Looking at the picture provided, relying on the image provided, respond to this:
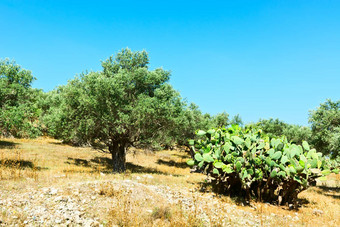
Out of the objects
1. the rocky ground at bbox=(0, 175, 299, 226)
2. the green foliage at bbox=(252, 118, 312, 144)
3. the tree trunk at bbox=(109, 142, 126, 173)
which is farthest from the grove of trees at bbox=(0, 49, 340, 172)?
the green foliage at bbox=(252, 118, 312, 144)

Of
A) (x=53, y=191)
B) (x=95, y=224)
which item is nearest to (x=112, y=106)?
(x=53, y=191)

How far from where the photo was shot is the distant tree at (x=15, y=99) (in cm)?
1491

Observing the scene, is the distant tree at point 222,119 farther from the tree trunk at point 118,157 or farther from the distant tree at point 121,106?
the tree trunk at point 118,157

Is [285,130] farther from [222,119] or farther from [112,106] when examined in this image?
[112,106]

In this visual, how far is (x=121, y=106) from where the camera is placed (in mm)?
16797

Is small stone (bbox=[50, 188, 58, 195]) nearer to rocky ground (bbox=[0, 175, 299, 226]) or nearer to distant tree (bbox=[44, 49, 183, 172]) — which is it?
rocky ground (bbox=[0, 175, 299, 226])

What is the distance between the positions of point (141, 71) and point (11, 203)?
12.7 m

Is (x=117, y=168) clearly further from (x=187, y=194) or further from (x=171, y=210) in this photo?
(x=171, y=210)

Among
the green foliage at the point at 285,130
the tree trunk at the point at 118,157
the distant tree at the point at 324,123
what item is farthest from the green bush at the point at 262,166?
the green foliage at the point at 285,130

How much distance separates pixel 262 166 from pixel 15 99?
60.1 ft

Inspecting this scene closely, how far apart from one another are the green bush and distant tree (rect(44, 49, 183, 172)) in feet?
20.7

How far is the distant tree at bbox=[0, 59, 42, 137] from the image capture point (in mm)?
14914

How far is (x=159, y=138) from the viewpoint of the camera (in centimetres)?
1914

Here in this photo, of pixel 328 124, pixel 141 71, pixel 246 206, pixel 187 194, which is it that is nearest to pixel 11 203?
pixel 187 194
